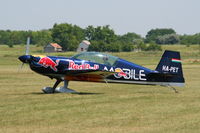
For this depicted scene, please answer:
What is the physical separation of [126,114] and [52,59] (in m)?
5.45

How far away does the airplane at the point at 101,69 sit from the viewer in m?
16.8

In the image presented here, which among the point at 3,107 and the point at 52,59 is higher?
the point at 52,59

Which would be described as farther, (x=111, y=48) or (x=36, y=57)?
(x=111, y=48)

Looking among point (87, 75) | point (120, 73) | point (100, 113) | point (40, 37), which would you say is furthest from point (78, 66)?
point (40, 37)

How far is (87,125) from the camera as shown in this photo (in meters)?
10.6

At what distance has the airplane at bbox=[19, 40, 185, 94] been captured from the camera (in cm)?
1677

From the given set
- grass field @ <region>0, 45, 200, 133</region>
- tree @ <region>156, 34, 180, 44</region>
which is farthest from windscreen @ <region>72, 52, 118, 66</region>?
tree @ <region>156, 34, 180, 44</region>

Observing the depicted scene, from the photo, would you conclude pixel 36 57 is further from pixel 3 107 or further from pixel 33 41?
pixel 33 41

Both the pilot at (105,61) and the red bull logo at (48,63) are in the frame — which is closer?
the red bull logo at (48,63)

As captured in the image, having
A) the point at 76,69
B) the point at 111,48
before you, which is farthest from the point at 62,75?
the point at 111,48

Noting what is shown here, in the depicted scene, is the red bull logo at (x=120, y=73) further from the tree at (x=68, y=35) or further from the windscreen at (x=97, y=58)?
the tree at (x=68, y=35)

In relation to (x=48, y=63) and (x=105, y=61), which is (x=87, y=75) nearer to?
(x=105, y=61)

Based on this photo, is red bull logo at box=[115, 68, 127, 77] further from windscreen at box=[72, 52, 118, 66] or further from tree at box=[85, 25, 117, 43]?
tree at box=[85, 25, 117, 43]

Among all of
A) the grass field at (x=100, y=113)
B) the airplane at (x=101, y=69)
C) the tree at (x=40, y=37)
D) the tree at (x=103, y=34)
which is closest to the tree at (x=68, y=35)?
the tree at (x=103, y=34)
